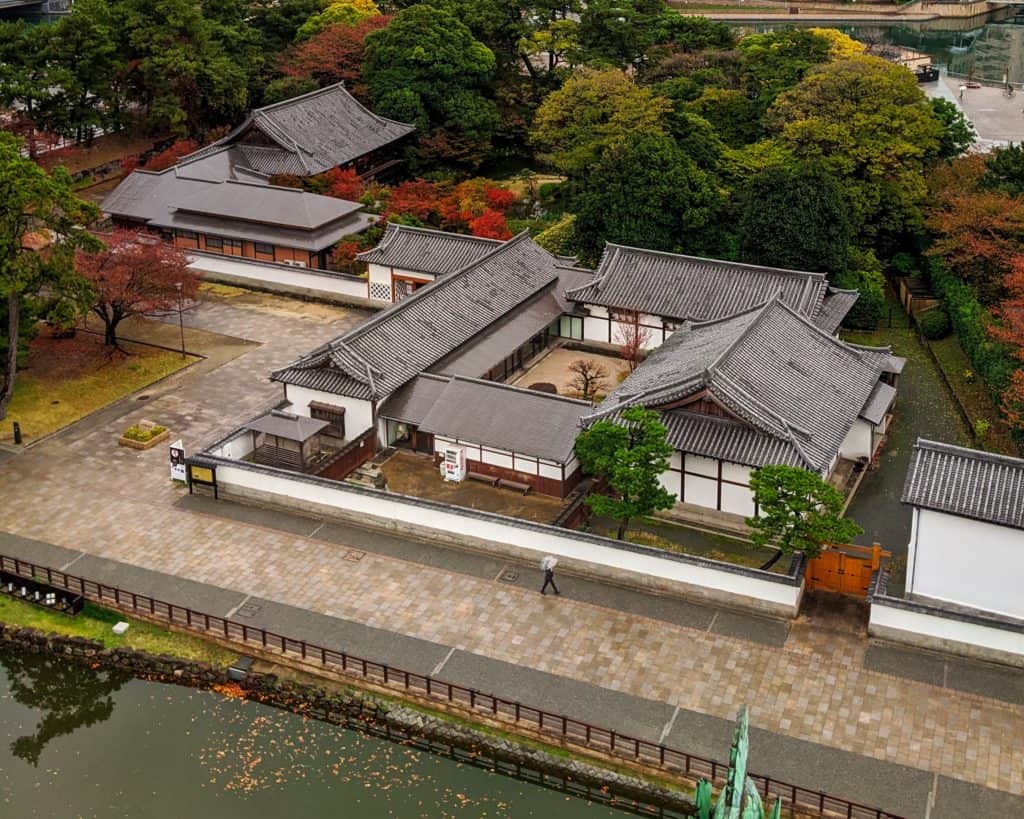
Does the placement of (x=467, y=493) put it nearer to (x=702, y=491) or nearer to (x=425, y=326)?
(x=702, y=491)

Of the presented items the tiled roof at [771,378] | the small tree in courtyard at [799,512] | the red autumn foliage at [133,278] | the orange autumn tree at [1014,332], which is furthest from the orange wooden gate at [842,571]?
the red autumn foliage at [133,278]

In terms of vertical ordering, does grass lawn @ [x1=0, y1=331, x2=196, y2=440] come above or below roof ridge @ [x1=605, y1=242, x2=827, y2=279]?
below

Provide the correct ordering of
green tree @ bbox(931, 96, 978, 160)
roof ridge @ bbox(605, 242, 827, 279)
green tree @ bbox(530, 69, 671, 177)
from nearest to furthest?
roof ridge @ bbox(605, 242, 827, 279)
green tree @ bbox(931, 96, 978, 160)
green tree @ bbox(530, 69, 671, 177)

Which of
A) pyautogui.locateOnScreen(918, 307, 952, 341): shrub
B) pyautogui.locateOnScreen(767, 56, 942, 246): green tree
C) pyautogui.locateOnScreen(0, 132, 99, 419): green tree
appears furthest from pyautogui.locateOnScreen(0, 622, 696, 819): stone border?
pyautogui.locateOnScreen(767, 56, 942, 246): green tree

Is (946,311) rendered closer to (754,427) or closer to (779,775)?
(754,427)

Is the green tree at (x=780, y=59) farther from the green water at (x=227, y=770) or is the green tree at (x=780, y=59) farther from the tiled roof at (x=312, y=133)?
the green water at (x=227, y=770)

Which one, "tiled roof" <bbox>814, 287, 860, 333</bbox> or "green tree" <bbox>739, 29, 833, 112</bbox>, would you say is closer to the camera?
"tiled roof" <bbox>814, 287, 860, 333</bbox>

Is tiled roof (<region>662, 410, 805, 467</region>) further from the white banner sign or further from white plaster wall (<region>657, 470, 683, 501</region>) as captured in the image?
the white banner sign
